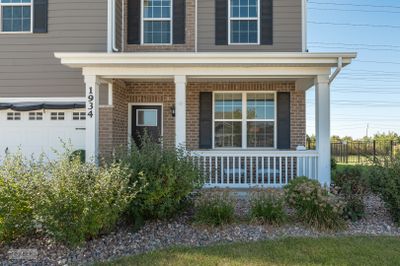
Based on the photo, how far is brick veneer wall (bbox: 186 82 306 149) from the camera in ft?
33.6

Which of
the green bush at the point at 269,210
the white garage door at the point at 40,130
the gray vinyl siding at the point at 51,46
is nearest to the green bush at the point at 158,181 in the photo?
the green bush at the point at 269,210

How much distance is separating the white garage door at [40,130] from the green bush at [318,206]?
5783mm

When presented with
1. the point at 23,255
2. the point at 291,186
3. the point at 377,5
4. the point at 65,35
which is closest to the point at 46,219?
the point at 23,255

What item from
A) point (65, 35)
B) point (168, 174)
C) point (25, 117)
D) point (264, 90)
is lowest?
point (168, 174)

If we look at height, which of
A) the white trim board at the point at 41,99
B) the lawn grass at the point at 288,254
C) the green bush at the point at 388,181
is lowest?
the lawn grass at the point at 288,254

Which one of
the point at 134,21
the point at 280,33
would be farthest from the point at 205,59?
the point at 134,21

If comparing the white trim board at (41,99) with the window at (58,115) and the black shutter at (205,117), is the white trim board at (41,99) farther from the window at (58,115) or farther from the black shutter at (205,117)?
the black shutter at (205,117)

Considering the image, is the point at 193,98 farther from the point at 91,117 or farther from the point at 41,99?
the point at 41,99

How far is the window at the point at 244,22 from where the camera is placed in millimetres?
10367

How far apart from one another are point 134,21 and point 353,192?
7412 mm

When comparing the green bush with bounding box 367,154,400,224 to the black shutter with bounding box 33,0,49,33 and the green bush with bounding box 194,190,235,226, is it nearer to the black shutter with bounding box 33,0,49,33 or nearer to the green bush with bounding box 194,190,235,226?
the green bush with bounding box 194,190,235,226

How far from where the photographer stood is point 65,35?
9500 millimetres

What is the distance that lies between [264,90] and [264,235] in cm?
552

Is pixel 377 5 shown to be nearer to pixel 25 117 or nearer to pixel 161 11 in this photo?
pixel 161 11
